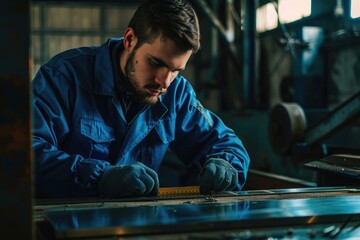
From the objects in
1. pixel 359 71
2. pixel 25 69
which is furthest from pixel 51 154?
pixel 359 71

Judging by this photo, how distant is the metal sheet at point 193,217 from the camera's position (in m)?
0.86

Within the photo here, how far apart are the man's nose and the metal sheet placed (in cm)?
57

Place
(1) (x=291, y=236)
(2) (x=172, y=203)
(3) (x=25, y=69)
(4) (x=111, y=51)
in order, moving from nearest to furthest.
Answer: (3) (x=25, y=69), (1) (x=291, y=236), (2) (x=172, y=203), (4) (x=111, y=51)

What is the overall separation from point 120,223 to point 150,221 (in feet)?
0.20

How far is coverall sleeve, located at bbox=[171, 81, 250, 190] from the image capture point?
1.78 meters

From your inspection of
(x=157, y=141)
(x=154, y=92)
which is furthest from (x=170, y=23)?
(x=157, y=141)

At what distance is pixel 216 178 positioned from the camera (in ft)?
4.73

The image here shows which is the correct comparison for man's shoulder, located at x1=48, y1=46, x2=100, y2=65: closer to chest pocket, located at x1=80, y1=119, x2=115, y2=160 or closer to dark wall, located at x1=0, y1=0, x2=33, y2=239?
chest pocket, located at x1=80, y1=119, x2=115, y2=160

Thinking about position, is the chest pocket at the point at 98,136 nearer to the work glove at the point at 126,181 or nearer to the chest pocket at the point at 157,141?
the chest pocket at the point at 157,141

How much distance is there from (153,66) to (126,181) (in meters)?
0.49

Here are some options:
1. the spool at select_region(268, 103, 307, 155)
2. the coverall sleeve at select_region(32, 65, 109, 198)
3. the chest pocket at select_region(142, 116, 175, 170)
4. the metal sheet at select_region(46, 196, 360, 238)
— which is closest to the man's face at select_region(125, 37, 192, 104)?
the chest pocket at select_region(142, 116, 175, 170)

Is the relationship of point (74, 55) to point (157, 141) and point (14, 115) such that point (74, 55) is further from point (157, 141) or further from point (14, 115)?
point (14, 115)

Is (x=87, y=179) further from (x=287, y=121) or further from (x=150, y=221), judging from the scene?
(x=287, y=121)

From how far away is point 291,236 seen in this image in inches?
34.9
